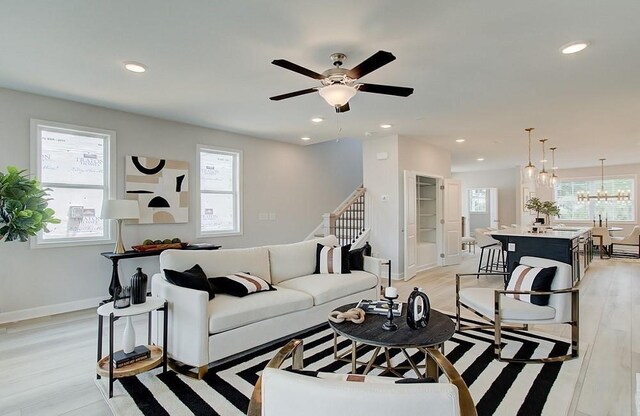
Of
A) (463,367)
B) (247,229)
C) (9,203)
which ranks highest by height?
(9,203)

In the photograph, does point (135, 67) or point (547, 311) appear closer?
point (547, 311)

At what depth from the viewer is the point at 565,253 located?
16.0ft

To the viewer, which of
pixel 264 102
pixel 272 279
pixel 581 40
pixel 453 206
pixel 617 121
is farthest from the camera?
pixel 453 206

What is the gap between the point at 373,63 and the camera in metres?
2.34

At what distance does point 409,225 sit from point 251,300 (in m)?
4.09

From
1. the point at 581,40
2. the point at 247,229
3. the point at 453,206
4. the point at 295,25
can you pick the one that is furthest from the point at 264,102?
the point at 453,206

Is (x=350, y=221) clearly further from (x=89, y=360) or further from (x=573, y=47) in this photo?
(x=89, y=360)

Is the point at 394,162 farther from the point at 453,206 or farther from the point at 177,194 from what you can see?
the point at 177,194

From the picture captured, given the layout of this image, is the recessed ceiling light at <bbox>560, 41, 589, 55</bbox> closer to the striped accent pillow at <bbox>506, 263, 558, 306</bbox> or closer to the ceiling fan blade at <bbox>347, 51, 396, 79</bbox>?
the ceiling fan blade at <bbox>347, 51, 396, 79</bbox>

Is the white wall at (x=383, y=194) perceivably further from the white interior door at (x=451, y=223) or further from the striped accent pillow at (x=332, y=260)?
the striped accent pillow at (x=332, y=260)

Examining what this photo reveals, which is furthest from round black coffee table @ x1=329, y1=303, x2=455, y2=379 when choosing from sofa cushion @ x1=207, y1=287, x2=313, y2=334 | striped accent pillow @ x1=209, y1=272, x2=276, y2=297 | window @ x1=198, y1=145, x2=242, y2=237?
window @ x1=198, y1=145, x2=242, y2=237

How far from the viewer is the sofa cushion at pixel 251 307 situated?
8.70 feet

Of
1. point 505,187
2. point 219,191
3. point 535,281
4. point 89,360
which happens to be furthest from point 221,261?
point 505,187

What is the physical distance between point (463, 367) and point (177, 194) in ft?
14.5
